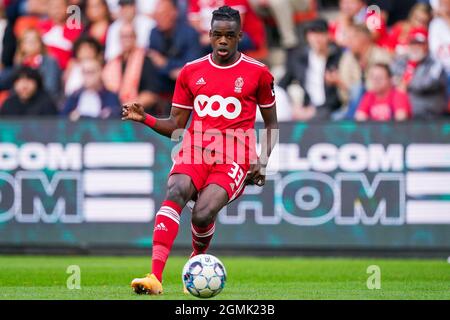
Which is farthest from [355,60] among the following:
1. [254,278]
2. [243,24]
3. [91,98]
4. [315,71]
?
[254,278]

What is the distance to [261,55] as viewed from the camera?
18.9 meters

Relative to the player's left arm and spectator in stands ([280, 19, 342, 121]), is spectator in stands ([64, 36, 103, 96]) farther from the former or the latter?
the player's left arm

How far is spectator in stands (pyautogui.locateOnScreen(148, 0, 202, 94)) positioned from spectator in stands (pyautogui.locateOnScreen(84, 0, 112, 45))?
94 centimetres

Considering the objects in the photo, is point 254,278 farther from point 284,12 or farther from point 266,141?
point 284,12

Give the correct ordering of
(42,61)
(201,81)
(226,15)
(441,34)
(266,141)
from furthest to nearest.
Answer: (42,61) < (441,34) < (266,141) < (201,81) < (226,15)

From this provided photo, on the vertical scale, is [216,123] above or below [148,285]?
above

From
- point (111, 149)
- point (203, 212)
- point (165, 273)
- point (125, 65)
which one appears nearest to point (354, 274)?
point (165, 273)

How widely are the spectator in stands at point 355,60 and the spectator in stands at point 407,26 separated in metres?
0.29

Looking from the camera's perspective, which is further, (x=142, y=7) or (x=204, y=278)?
(x=142, y=7)

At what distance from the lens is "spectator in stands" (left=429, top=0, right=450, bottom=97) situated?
57.2ft

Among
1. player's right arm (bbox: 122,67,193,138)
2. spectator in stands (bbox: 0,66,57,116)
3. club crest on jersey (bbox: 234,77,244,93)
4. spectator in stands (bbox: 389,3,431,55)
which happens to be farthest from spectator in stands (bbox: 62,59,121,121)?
club crest on jersey (bbox: 234,77,244,93)

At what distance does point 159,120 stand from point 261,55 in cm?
844

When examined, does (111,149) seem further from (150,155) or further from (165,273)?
(165,273)

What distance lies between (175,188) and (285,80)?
8319mm
